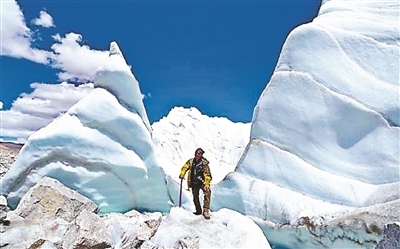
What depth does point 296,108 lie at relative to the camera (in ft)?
34.5

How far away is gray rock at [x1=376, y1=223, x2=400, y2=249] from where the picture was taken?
4.06 metres

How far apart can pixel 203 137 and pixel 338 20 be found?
2159 centimetres

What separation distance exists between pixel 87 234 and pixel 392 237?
491 centimetres

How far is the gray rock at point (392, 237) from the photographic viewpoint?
4059 millimetres

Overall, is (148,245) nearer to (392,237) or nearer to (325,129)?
(392,237)

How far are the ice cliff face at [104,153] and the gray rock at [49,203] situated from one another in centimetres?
134

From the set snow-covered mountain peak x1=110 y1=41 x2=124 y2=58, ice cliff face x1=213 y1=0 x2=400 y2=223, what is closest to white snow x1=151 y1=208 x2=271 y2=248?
ice cliff face x1=213 y1=0 x2=400 y2=223

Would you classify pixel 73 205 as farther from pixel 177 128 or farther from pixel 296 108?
pixel 177 128

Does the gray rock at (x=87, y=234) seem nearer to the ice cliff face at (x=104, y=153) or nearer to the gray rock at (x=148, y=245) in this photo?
the gray rock at (x=148, y=245)

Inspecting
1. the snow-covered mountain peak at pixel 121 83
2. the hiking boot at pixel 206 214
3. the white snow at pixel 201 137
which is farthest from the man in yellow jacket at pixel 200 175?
the white snow at pixel 201 137

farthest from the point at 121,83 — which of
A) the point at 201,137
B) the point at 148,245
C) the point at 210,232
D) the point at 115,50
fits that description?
the point at 201,137

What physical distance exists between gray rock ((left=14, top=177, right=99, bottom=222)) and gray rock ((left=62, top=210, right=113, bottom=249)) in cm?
176

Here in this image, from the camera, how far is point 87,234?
7.54m

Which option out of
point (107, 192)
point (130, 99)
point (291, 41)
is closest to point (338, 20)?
point (291, 41)
